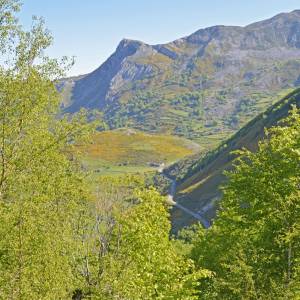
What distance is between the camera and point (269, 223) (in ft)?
110

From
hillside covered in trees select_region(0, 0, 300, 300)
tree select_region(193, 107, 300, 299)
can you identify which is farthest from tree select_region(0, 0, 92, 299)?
tree select_region(193, 107, 300, 299)

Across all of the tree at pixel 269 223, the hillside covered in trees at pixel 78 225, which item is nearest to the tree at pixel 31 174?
the hillside covered in trees at pixel 78 225

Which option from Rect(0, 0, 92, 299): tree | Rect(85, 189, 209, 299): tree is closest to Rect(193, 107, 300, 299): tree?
Rect(85, 189, 209, 299): tree

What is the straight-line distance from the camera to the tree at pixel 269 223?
3038 cm

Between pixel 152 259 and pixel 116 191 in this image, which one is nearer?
pixel 152 259

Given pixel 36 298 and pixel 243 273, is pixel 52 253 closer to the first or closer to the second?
pixel 36 298

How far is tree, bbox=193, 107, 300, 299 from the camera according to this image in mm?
30375

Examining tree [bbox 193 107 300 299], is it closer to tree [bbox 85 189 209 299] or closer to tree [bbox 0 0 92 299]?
tree [bbox 85 189 209 299]

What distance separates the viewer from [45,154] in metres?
33.9

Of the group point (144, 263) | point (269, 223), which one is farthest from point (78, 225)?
point (269, 223)

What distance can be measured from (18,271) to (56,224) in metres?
6.41

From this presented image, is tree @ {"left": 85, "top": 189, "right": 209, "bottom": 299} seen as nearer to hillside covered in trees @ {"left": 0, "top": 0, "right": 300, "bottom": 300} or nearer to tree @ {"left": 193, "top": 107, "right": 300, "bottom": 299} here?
hillside covered in trees @ {"left": 0, "top": 0, "right": 300, "bottom": 300}

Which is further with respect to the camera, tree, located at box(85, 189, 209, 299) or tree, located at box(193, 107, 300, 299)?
tree, located at box(193, 107, 300, 299)

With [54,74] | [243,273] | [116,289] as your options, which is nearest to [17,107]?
[54,74]
